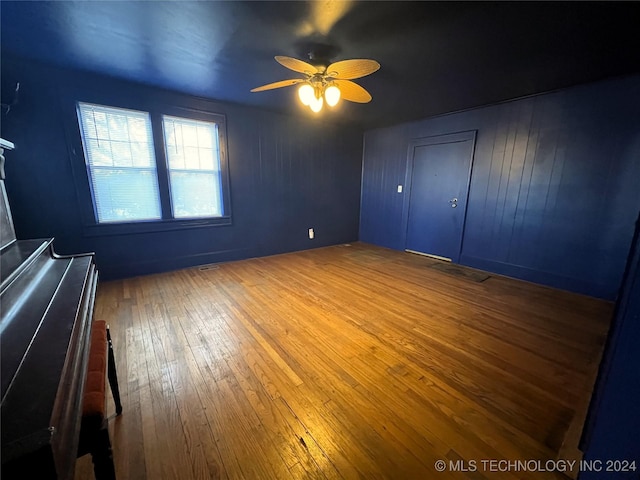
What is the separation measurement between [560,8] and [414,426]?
2.76 meters

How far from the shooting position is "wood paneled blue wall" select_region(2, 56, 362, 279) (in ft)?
8.46

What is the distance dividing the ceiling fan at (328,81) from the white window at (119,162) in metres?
1.95

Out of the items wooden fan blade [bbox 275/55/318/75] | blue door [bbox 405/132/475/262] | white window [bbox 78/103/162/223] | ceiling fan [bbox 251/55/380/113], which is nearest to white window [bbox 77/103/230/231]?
white window [bbox 78/103/162/223]

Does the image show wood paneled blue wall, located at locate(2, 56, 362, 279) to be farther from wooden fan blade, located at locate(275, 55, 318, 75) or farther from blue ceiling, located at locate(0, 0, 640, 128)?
wooden fan blade, located at locate(275, 55, 318, 75)

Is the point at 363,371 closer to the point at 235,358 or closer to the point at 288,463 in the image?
the point at 288,463

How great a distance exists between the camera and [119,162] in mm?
3029

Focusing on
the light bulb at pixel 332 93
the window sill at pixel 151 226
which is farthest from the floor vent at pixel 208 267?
the light bulb at pixel 332 93

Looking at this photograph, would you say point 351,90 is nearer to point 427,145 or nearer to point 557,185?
point 427,145

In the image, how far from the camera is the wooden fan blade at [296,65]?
183 cm

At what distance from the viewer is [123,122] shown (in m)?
3.02

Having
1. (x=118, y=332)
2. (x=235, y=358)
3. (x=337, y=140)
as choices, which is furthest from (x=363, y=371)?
(x=337, y=140)

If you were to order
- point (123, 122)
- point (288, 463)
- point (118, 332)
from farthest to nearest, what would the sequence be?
1. point (123, 122)
2. point (118, 332)
3. point (288, 463)

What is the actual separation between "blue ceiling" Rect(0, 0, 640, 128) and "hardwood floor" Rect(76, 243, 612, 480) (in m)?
2.40

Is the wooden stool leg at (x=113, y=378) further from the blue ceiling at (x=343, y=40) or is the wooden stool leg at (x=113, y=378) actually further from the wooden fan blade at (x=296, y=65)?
the blue ceiling at (x=343, y=40)
